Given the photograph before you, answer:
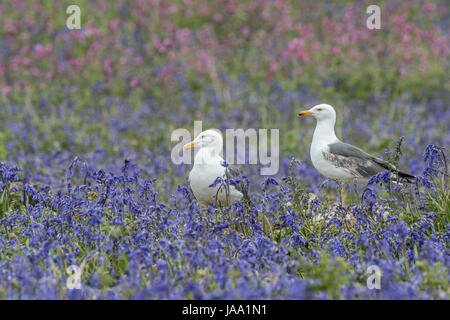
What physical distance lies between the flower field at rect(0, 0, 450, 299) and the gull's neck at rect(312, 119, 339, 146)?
59cm

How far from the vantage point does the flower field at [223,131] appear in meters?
4.20

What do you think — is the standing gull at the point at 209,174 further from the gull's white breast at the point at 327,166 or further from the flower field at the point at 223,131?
the gull's white breast at the point at 327,166

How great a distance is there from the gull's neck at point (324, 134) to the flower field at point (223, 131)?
23.4 inches

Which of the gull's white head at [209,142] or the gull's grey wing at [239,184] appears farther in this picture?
the gull's white head at [209,142]

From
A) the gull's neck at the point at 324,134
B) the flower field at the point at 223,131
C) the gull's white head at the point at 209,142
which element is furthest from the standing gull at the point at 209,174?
the gull's neck at the point at 324,134

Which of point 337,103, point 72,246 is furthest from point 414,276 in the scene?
point 337,103

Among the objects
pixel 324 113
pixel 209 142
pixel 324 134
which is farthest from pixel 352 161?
pixel 209 142

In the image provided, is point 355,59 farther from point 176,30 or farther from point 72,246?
point 72,246

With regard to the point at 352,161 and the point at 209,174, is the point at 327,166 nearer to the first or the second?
the point at 352,161

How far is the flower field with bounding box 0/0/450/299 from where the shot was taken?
4199 millimetres

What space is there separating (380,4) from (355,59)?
3664 millimetres

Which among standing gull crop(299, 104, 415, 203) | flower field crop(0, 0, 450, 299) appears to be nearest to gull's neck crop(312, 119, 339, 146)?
standing gull crop(299, 104, 415, 203)

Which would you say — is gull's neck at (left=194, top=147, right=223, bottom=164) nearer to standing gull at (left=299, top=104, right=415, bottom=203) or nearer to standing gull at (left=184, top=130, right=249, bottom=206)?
standing gull at (left=184, top=130, right=249, bottom=206)
